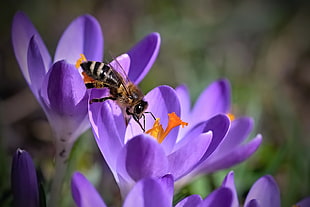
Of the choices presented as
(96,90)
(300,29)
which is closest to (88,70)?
(96,90)

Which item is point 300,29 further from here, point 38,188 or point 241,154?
point 38,188

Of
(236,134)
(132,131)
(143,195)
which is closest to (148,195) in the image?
(143,195)

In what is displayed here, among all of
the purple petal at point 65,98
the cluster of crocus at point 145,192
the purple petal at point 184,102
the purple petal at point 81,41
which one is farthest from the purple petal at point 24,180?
the purple petal at point 184,102

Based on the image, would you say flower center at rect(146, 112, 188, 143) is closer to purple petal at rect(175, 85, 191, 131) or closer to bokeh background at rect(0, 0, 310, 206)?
purple petal at rect(175, 85, 191, 131)

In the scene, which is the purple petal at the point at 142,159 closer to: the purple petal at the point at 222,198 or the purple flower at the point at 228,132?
the purple petal at the point at 222,198

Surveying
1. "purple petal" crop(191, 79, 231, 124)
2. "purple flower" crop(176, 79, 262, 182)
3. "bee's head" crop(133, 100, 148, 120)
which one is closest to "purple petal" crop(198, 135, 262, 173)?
"purple flower" crop(176, 79, 262, 182)

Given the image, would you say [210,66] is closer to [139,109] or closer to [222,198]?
[139,109]
